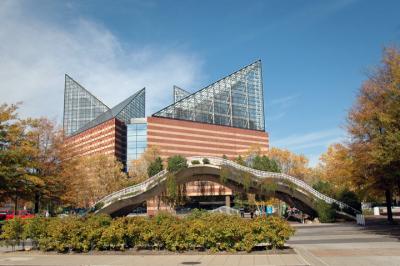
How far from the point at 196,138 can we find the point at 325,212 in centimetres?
5902

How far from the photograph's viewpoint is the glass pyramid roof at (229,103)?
99.4 m

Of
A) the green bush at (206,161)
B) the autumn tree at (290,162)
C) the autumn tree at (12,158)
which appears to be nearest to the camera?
the autumn tree at (12,158)

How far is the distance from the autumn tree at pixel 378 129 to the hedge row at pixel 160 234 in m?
8.73

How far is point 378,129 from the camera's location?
2308 cm

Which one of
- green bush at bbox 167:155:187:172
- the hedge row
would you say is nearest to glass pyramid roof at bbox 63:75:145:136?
green bush at bbox 167:155:187:172

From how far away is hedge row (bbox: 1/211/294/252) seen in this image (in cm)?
1521

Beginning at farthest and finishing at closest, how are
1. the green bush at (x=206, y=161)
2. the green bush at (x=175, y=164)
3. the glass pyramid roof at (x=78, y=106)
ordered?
the glass pyramid roof at (x=78, y=106)
the green bush at (x=206, y=161)
the green bush at (x=175, y=164)

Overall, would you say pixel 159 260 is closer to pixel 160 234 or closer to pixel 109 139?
pixel 160 234

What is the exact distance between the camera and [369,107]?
79.1ft

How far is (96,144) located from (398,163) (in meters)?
93.3

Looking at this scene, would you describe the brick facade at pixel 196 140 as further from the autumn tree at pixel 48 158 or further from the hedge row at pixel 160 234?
the hedge row at pixel 160 234

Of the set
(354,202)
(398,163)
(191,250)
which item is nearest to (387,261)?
(191,250)

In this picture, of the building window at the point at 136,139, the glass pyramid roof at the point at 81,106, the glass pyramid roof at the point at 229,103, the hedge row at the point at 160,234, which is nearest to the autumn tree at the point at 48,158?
the hedge row at the point at 160,234

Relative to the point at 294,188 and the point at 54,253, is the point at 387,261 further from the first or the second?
the point at 294,188
